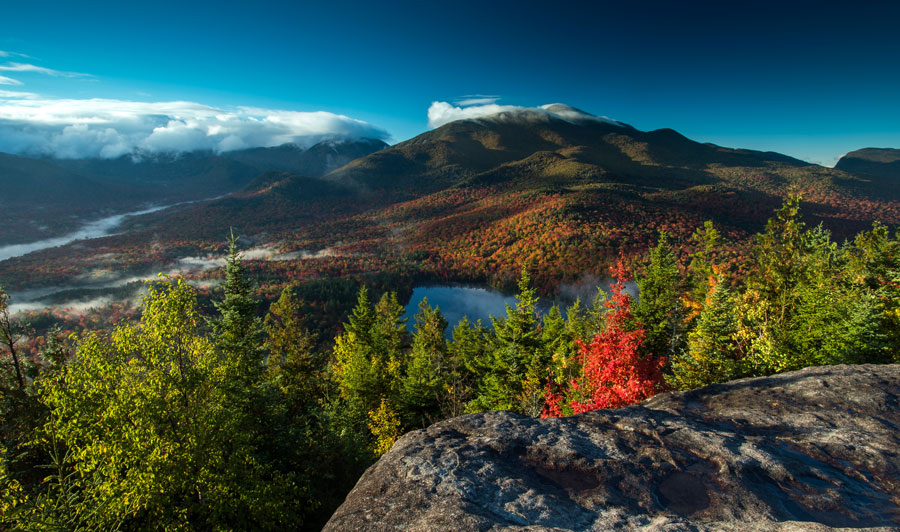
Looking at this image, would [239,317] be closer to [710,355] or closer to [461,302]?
[710,355]

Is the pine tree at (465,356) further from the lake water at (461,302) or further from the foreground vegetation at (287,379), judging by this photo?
the lake water at (461,302)

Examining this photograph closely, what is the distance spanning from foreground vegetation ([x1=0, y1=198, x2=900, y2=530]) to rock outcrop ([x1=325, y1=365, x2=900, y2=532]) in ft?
19.3

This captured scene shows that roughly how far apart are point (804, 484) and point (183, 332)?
17.0 metres

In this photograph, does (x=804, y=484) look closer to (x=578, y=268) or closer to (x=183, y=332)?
Result: (x=183, y=332)

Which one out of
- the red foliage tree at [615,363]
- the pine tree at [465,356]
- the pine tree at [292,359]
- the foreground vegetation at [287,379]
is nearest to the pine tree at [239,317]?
the foreground vegetation at [287,379]

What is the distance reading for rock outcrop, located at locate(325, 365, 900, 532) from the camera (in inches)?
237

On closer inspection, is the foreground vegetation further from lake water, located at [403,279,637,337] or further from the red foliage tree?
lake water, located at [403,279,637,337]

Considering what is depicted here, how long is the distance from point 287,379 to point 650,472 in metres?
24.9

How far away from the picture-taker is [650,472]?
7.30 meters

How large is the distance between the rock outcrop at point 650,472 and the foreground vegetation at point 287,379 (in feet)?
19.3

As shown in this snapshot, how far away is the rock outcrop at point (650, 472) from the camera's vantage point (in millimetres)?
6031

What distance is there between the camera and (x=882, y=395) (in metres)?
10.3

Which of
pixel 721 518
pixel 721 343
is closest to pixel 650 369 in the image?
pixel 721 343

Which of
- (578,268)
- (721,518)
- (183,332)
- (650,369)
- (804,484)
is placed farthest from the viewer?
(578,268)
